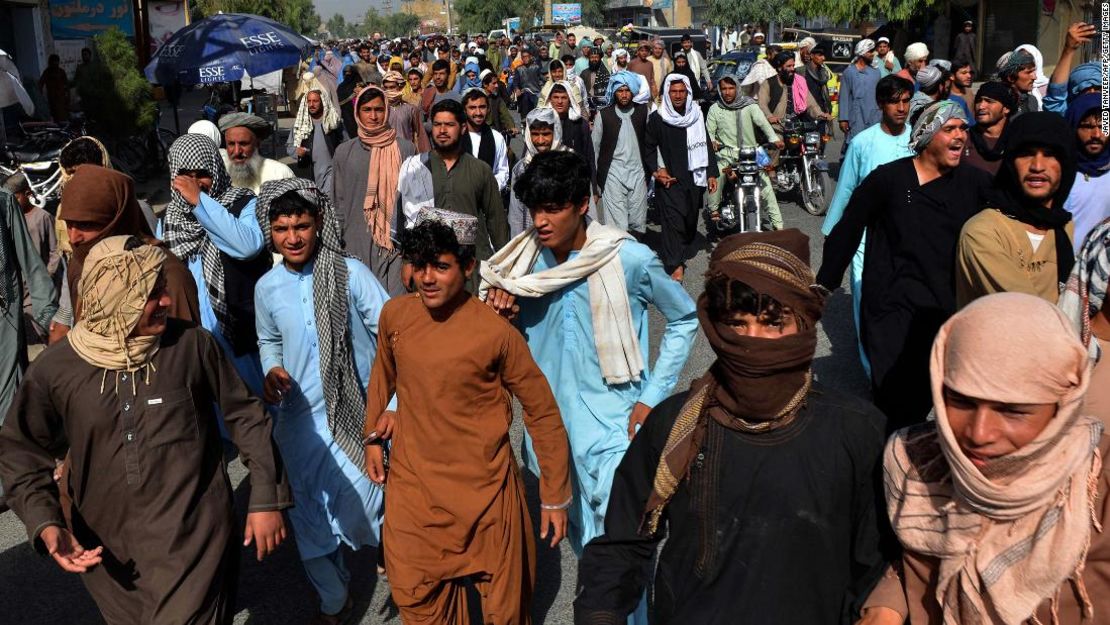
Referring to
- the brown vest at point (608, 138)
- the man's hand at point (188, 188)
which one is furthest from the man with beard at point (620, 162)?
the man's hand at point (188, 188)

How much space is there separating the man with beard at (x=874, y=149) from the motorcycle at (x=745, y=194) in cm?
336

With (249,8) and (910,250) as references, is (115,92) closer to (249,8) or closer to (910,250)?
(910,250)

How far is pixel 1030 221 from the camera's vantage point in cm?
398

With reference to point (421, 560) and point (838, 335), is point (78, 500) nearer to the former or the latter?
point (421, 560)

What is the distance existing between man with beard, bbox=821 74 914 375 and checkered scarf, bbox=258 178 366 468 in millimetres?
2766

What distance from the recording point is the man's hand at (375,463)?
388cm

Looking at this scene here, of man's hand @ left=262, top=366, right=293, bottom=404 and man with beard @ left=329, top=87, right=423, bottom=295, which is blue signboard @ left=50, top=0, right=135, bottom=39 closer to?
man with beard @ left=329, top=87, right=423, bottom=295

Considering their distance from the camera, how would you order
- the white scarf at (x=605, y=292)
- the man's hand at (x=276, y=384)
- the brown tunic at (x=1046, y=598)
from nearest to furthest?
1. the brown tunic at (x=1046, y=598)
2. the white scarf at (x=605, y=292)
3. the man's hand at (x=276, y=384)

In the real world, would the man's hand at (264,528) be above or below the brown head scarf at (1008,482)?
below

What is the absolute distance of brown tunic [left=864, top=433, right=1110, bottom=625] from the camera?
6.74 feet

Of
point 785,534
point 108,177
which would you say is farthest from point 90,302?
point 785,534

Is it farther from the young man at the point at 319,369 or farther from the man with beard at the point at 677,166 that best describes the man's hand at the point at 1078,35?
the young man at the point at 319,369

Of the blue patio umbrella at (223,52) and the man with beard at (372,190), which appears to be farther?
the blue patio umbrella at (223,52)

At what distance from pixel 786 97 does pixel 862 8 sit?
22303mm
